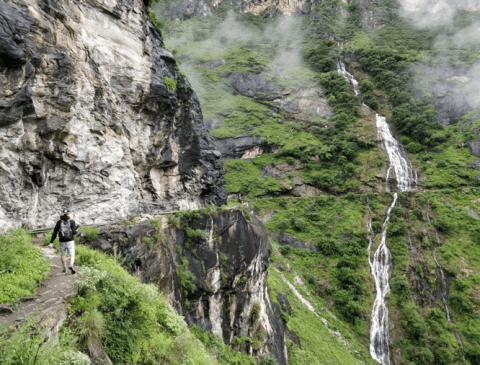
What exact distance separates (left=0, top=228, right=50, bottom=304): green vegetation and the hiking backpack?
70 cm

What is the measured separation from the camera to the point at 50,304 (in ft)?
15.6

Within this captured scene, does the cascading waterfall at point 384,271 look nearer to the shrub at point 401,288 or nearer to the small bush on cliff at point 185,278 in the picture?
the shrub at point 401,288

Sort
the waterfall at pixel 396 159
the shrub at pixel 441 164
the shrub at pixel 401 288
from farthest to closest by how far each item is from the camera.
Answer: the waterfall at pixel 396 159, the shrub at pixel 441 164, the shrub at pixel 401 288

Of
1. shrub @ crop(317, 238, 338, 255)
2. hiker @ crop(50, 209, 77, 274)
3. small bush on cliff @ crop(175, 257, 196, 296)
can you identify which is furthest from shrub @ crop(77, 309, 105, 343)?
shrub @ crop(317, 238, 338, 255)

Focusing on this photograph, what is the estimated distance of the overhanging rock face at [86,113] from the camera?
942 centimetres

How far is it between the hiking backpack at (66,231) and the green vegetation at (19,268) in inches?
27.6

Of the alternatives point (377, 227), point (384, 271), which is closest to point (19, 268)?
point (384, 271)

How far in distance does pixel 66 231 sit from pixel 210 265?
8.77 metres

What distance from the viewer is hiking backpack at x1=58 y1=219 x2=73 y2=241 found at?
6.82m

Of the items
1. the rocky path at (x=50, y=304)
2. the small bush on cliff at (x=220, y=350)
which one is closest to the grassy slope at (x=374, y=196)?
the small bush on cliff at (x=220, y=350)

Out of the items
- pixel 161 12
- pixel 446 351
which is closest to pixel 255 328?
pixel 446 351

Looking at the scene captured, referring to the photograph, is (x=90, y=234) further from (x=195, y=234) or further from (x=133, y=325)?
(x=195, y=234)

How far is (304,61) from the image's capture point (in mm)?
79375

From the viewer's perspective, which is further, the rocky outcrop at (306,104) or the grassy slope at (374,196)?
the rocky outcrop at (306,104)
